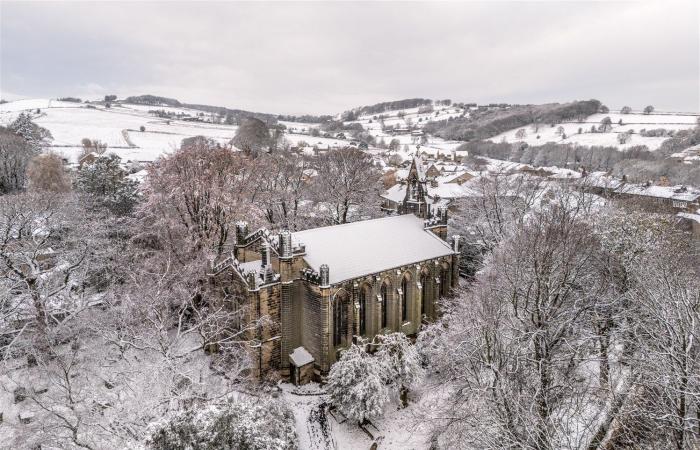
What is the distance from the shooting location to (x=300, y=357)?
2497 centimetres

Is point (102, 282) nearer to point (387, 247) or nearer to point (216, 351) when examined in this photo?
point (216, 351)

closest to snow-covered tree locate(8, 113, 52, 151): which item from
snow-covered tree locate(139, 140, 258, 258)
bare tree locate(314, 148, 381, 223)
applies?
bare tree locate(314, 148, 381, 223)

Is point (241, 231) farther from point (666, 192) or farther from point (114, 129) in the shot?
point (114, 129)

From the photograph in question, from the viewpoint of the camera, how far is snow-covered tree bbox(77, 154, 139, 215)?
41375 millimetres

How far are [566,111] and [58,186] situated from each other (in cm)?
21736

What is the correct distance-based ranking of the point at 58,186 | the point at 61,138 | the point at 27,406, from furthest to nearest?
the point at 61,138 → the point at 58,186 → the point at 27,406

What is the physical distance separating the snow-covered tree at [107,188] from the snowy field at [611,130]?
161086mm

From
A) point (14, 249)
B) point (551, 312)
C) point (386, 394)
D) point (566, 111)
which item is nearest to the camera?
point (551, 312)

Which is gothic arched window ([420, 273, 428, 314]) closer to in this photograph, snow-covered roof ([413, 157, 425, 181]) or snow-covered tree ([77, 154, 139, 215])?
snow-covered roof ([413, 157, 425, 181])

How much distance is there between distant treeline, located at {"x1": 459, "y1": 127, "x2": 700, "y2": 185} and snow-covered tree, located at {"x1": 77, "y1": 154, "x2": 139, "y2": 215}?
98.3 meters

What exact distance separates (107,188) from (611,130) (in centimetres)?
19303

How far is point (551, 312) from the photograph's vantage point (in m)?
19.5

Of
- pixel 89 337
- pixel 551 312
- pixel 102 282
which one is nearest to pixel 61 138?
pixel 102 282

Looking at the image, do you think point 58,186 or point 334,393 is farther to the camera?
point 58,186
